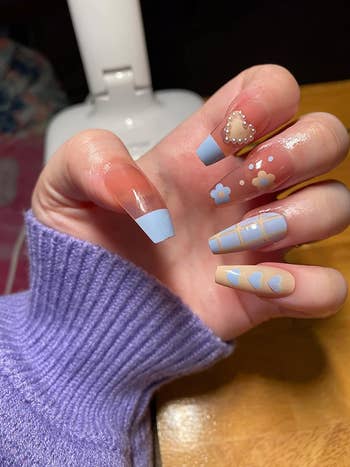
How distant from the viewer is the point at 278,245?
1.08 feet

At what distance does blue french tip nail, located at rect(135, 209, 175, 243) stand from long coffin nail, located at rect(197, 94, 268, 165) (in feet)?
0.18

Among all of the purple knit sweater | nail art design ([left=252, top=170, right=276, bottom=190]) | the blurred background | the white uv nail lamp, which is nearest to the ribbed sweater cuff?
the purple knit sweater

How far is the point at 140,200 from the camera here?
305 mm

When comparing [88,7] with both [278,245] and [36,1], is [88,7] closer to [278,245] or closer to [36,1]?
[278,245]

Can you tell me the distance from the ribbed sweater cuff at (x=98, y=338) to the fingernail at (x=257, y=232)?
0.09 meters

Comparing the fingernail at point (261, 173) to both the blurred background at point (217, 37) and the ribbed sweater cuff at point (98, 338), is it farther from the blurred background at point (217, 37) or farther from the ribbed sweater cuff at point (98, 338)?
the blurred background at point (217, 37)

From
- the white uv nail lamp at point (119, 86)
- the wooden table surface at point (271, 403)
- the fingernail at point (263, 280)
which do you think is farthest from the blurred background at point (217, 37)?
the fingernail at point (263, 280)

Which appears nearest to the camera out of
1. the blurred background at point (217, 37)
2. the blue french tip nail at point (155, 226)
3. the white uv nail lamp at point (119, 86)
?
the blue french tip nail at point (155, 226)

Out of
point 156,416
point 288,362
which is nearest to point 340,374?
point 288,362

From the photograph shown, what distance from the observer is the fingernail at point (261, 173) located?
1.03 feet

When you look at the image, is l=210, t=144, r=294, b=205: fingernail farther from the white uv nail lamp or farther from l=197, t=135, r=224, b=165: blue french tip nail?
the white uv nail lamp

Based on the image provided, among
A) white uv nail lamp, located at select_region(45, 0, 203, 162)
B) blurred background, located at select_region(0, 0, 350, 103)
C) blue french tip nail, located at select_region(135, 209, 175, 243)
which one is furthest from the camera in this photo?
blurred background, located at select_region(0, 0, 350, 103)

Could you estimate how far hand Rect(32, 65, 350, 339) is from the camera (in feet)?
1.04

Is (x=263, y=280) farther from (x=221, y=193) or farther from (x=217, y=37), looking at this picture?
(x=217, y=37)
